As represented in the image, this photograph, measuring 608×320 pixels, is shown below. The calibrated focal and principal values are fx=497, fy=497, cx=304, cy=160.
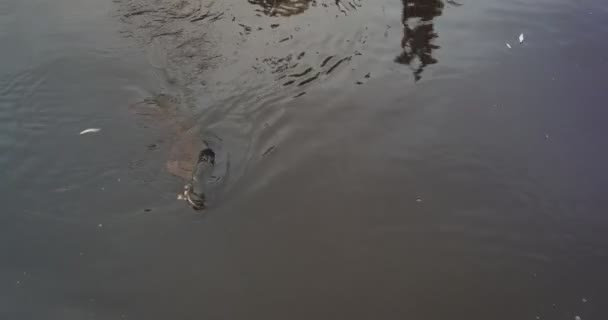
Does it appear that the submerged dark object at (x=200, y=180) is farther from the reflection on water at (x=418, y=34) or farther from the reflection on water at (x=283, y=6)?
the reflection on water at (x=283, y=6)

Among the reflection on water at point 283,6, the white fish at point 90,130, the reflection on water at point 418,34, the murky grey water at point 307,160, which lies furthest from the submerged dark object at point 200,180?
the reflection on water at point 283,6

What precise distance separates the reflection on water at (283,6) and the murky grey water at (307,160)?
1.5 inches

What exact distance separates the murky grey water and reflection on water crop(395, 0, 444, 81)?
40mm

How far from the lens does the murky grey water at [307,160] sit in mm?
3691

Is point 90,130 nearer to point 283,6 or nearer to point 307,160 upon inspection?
point 307,160

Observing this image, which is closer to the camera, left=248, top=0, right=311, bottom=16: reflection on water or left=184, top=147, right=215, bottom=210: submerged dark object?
left=184, top=147, right=215, bottom=210: submerged dark object

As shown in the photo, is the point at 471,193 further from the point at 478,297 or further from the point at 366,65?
the point at 366,65

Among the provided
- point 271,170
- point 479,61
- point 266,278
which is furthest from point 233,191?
point 479,61

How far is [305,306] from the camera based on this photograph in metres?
3.59

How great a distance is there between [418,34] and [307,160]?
2651 millimetres

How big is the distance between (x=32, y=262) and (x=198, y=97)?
2.26m

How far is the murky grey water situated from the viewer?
3691mm

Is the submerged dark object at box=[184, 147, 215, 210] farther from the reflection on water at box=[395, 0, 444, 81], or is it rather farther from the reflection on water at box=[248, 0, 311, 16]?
the reflection on water at box=[248, 0, 311, 16]

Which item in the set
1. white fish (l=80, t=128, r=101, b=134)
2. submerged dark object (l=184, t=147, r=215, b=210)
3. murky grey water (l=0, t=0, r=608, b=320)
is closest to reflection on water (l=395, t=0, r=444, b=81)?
murky grey water (l=0, t=0, r=608, b=320)
